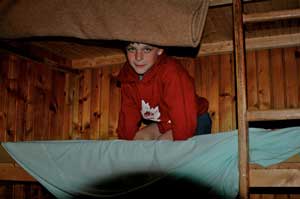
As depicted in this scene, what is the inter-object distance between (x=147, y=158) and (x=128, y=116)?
69 cm

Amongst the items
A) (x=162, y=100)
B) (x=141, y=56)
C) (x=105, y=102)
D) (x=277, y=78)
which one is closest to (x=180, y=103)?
(x=162, y=100)

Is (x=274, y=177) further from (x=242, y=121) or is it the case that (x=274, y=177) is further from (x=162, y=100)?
(x=162, y=100)

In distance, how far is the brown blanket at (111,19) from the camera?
1271 mm

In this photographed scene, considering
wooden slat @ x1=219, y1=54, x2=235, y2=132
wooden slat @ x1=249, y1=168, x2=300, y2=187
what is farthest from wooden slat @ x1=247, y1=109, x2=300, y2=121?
wooden slat @ x1=219, y1=54, x2=235, y2=132

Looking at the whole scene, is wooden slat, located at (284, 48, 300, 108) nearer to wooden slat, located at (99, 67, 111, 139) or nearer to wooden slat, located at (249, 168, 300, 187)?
wooden slat, located at (249, 168, 300, 187)

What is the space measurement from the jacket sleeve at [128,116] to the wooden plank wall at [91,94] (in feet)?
1.70

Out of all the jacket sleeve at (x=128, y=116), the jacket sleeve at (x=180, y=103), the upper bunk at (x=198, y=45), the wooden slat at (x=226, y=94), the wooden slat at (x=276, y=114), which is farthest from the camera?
the wooden slat at (x=226, y=94)

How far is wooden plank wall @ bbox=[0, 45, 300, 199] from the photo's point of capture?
6.98 ft

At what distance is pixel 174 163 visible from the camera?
1.27m

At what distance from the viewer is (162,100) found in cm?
183

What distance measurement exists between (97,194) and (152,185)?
0.82ft

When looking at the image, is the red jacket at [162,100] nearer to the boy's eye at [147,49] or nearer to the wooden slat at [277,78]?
the boy's eye at [147,49]

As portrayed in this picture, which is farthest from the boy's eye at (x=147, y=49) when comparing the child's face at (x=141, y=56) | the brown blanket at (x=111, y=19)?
the brown blanket at (x=111, y=19)

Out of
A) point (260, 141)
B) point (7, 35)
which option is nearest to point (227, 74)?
point (260, 141)
